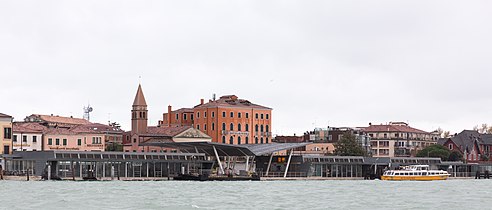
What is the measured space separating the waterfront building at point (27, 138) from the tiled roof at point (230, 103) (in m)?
28.9

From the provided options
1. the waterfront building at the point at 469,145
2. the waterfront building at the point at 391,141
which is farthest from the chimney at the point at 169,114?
the waterfront building at the point at 469,145

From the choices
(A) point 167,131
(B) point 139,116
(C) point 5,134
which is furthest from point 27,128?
(A) point 167,131

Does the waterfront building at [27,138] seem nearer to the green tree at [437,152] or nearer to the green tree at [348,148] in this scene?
the green tree at [348,148]

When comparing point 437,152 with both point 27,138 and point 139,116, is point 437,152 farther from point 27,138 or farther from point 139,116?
point 27,138

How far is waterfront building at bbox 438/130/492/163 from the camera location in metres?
172

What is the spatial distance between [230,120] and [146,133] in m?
14.7

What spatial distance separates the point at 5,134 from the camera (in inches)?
4633

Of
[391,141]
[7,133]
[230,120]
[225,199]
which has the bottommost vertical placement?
[225,199]

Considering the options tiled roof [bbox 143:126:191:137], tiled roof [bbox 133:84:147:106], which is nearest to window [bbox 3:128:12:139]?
tiled roof [bbox 143:126:191:137]

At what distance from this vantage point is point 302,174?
385 ft

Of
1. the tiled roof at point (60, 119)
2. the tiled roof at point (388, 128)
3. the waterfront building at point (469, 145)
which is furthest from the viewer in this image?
the tiled roof at point (388, 128)

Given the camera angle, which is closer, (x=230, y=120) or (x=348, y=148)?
(x=348, y=148)

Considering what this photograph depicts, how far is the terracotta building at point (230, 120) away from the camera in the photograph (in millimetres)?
147000

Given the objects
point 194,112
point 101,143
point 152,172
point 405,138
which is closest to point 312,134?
point 405,138
